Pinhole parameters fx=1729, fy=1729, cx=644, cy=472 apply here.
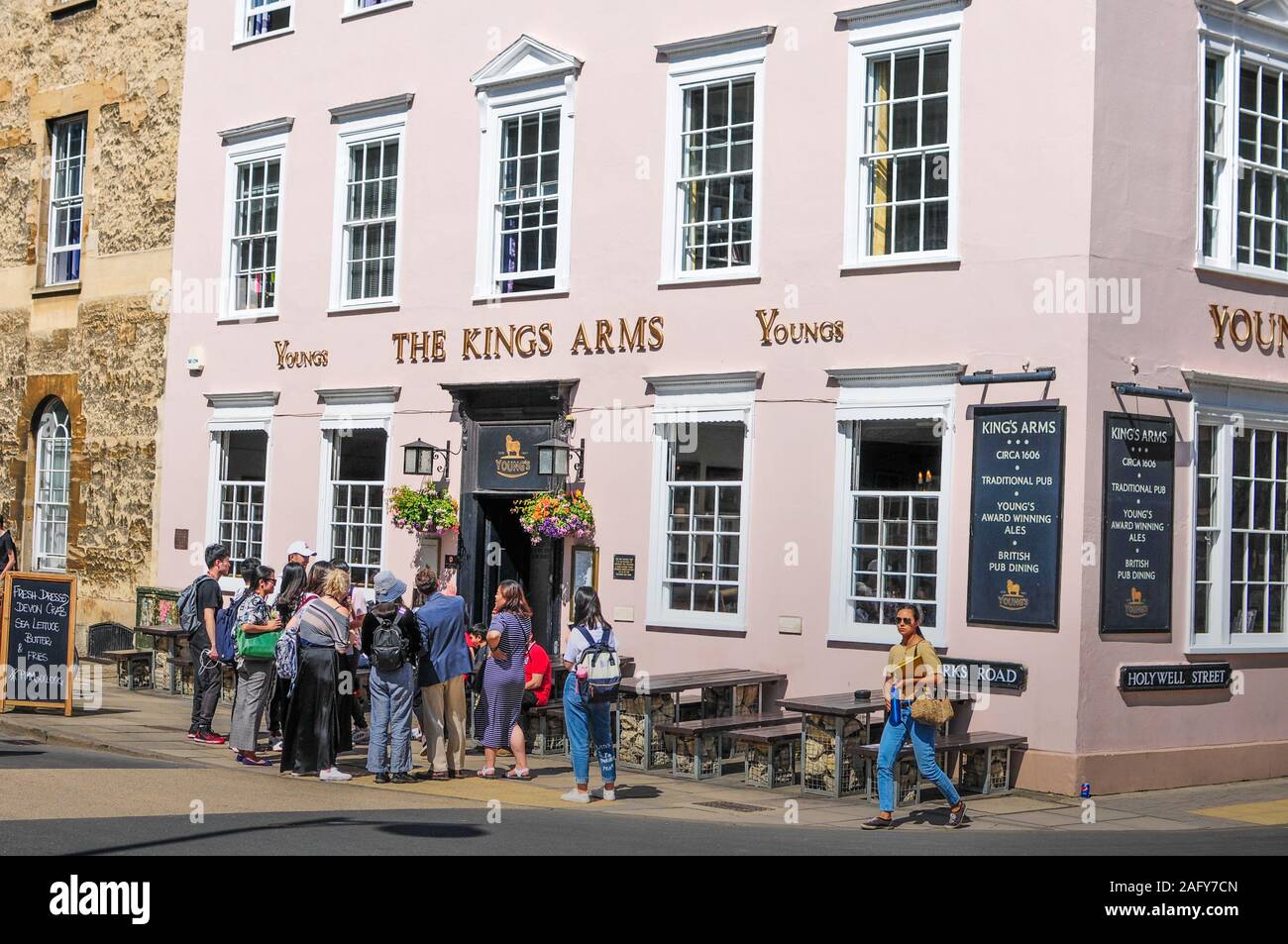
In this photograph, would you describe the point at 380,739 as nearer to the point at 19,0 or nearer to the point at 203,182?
the point at 203,182

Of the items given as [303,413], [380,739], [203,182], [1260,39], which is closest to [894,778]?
[380,739]

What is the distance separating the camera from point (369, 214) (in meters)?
21.9

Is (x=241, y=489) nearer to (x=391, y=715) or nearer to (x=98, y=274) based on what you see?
(x=98, y=274)

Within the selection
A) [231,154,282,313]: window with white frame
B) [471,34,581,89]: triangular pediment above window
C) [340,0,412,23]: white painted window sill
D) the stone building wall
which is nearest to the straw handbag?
[471,34,581,89]: triangular pediment above window

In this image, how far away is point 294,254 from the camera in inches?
896

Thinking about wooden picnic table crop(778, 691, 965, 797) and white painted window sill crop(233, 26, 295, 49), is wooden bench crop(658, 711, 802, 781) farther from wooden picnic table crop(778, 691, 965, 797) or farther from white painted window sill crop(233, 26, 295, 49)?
white painted window sill crop(233, 26, 295, 49)

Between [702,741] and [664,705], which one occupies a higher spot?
[664,705]

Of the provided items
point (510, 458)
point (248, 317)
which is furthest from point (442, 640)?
point (248, 317)

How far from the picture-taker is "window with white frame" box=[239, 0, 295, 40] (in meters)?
23.4

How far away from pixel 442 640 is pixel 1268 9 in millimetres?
9980

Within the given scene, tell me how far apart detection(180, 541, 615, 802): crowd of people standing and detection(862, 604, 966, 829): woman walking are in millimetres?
2233

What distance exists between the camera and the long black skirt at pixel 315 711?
1452 centimetres
